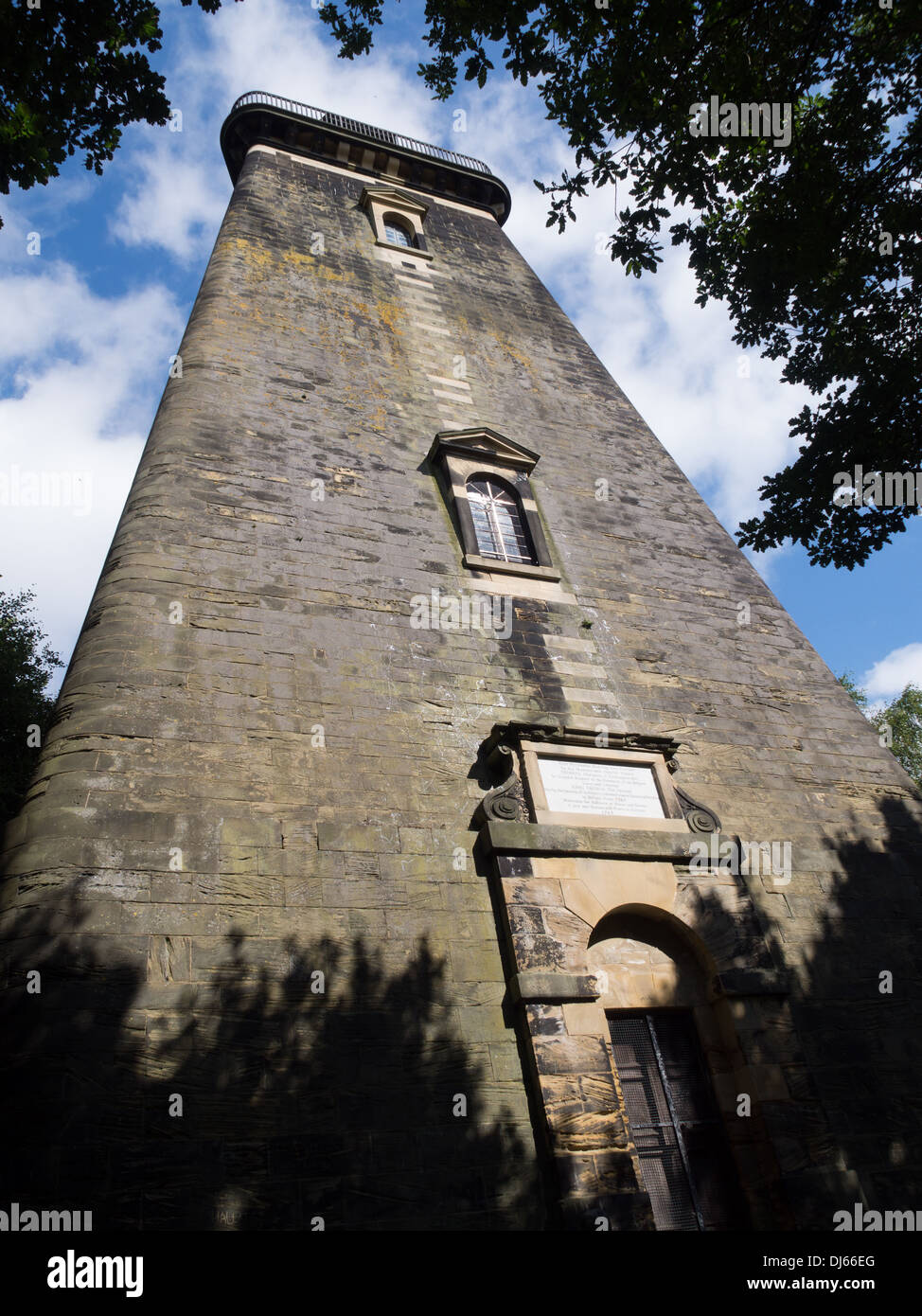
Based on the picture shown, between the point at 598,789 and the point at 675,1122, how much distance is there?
2.34m

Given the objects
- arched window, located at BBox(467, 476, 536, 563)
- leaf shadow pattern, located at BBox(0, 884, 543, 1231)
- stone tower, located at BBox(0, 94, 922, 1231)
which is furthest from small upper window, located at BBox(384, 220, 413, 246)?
leaf shadow pattern, located at BBox(0, 884, 543, 1231)

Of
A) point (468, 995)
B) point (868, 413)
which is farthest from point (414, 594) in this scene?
point (868, 413)

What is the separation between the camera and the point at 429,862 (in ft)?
19.3

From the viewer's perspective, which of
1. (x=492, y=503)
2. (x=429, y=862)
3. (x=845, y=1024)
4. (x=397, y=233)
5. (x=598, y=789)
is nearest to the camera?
(x=429, y=862)

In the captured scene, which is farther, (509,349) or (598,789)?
(509,349)

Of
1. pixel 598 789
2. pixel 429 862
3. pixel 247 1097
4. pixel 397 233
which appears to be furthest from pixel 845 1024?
pixel 397 233

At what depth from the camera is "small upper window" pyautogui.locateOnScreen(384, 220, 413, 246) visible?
532 inches

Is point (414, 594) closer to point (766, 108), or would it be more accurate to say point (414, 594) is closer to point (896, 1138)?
point (766, 108)

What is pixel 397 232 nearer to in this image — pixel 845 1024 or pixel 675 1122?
pixel 845 1024

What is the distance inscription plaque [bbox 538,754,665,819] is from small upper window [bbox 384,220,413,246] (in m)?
10.1

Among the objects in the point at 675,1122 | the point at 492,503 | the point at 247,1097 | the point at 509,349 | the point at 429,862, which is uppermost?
the point at 509,349

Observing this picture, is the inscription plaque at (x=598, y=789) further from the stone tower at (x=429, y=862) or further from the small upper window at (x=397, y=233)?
the small upper window at (x=397, y=233)

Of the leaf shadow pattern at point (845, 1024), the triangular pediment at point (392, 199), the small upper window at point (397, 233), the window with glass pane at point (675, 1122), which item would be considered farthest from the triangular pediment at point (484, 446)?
the triangular pediment at point (392, 199)

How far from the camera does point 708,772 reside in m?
7.41
